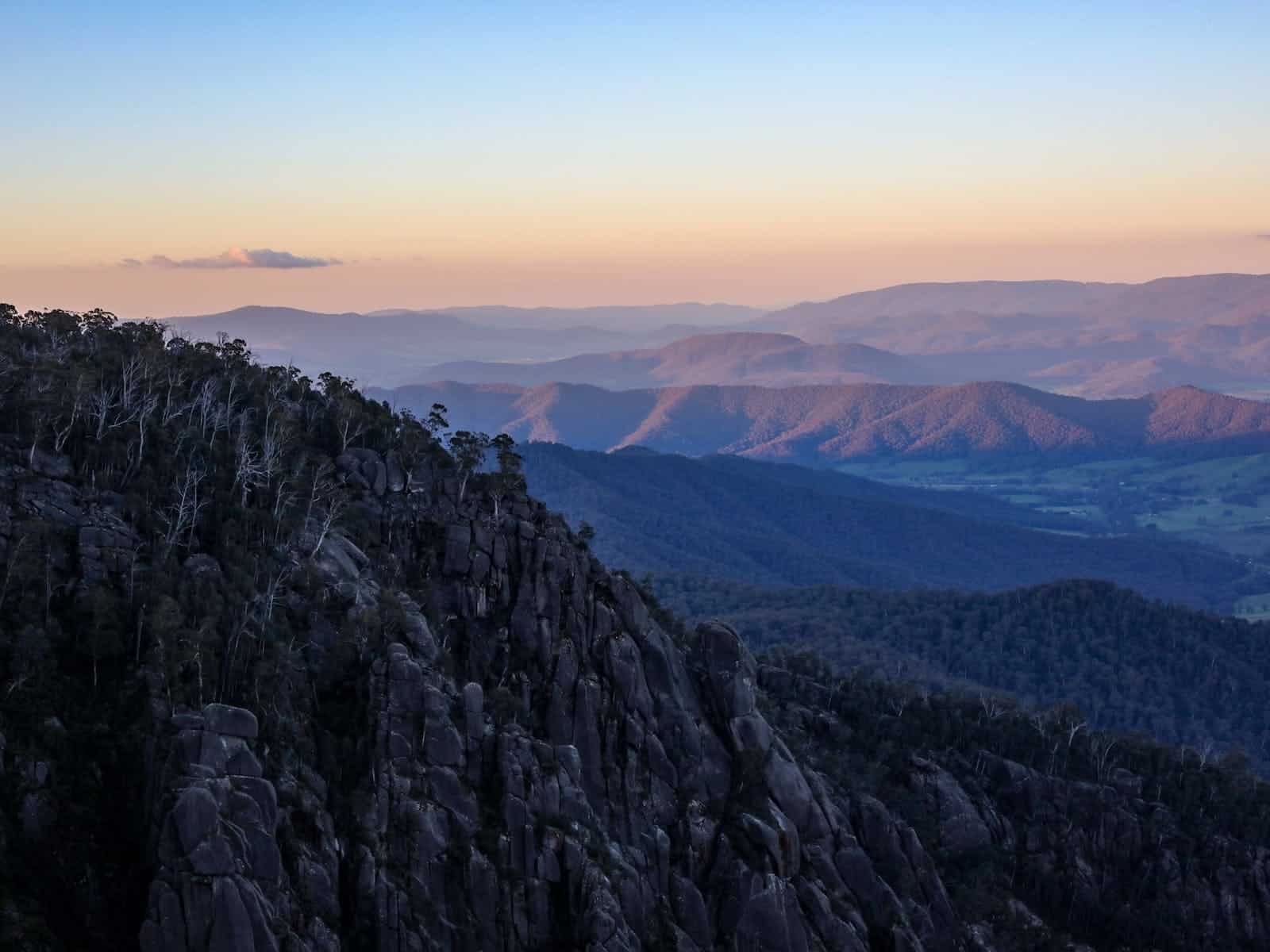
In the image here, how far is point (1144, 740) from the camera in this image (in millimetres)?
108688

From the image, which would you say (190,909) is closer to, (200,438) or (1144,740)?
(200,438)

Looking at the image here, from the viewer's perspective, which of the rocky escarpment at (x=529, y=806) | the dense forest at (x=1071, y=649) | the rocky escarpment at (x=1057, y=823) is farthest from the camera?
A: the dense forest at (x=1071, y=649)

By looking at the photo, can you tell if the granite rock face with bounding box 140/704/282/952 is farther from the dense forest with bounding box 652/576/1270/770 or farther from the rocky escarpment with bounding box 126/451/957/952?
the dense forest with bounding box 652/576/1270/770

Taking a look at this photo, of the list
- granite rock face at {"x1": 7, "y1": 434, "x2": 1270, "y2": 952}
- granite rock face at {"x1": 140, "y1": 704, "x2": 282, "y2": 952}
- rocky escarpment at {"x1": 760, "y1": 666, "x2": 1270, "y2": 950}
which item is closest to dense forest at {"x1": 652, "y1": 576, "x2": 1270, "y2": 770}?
rocky escarpment at {"x1": 760, "y1": 666, "x2": 1270, "y2": 950}

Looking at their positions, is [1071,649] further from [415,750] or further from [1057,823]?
[415,750]

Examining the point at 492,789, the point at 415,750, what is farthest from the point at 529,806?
the point at 415,750

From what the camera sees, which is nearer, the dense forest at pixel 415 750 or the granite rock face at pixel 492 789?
the granite rock face at pixel 492 789

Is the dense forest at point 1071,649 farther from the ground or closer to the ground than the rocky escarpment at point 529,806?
closer to the ground

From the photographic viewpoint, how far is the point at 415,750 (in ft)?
187

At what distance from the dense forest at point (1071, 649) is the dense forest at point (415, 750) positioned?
197 feet

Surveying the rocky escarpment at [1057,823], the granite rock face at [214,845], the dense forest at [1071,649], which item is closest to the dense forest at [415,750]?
the granite rock face at [214,845]

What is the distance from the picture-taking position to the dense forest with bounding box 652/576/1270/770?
158m

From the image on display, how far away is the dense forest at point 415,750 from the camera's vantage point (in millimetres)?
48906

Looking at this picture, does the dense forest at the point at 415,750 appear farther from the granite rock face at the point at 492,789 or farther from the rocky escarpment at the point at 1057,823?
the rocky escarpment at the point at 1057,823
